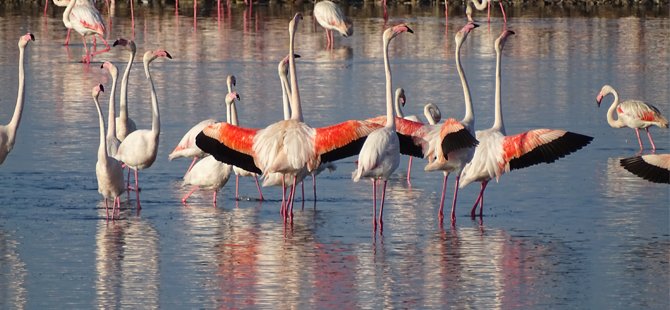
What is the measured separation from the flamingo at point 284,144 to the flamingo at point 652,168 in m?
1.69

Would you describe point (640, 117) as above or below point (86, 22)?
below

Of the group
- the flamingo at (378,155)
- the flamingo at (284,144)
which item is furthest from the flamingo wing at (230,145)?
the flamingo at (378,155)

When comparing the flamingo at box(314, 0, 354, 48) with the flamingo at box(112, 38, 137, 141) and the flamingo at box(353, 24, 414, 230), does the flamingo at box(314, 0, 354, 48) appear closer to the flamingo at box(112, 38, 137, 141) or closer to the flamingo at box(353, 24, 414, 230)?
the flamingo at box(112, 38, 137, 141)

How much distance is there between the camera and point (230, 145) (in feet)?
31.2

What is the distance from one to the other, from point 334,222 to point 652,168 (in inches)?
84.9

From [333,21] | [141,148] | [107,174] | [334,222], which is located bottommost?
[334,222]

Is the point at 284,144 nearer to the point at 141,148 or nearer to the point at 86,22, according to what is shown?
the point at 141,148

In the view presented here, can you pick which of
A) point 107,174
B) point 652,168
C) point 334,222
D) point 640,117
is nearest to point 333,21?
point 640,117

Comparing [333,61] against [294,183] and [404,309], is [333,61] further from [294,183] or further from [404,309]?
[404,309]

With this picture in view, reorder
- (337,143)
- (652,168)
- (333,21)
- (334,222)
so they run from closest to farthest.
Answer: (652,168) < (337,143) < (334,222) < (333,21)

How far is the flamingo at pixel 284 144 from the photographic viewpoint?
9.29m

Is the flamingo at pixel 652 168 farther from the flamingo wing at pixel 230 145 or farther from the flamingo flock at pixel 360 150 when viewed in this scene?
the flamingo wing at pixel 230 145

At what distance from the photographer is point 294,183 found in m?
9.65

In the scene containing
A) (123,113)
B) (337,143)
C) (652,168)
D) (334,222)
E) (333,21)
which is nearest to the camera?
(652,168)
